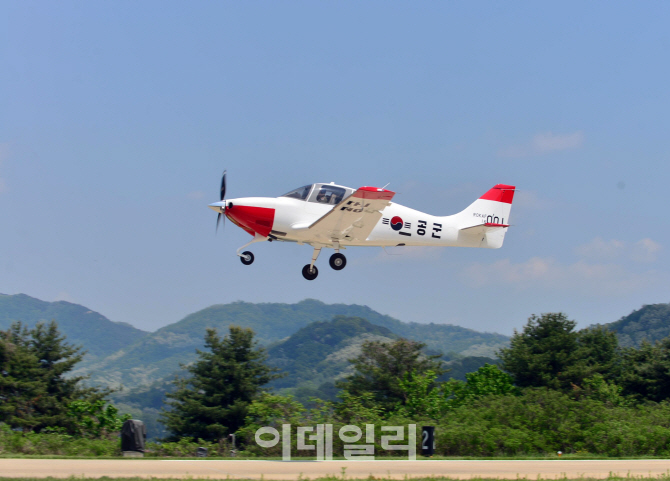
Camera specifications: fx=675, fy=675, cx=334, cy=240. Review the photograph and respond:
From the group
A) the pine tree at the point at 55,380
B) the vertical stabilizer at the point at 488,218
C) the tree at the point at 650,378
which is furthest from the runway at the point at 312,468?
the pine tree at the point at 55,380

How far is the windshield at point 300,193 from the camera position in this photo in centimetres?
2155

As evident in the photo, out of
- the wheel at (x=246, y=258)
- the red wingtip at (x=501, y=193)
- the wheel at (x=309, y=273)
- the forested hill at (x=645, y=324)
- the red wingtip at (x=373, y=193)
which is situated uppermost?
the forested hill at (x=645, y=324)

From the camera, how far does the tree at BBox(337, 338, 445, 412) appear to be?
3566 cm

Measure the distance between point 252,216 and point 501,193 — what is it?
10427mm

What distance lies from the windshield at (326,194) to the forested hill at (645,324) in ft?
393

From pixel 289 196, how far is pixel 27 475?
11641 millimetres

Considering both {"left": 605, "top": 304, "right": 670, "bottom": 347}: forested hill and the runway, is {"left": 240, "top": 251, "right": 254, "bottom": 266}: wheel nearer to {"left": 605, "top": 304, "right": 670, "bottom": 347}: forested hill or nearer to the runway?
the runway

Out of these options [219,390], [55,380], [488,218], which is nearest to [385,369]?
[219,390]

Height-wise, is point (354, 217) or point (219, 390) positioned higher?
point (354, 217)

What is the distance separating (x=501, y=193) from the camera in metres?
26.2

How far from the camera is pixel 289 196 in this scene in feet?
70.8

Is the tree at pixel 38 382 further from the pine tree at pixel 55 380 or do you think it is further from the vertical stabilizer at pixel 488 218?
the vertical stabilizer at pixel 488 218

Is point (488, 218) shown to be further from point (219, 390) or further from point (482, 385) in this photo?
point (219, 390)

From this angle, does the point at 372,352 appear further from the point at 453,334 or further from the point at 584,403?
the point at 453,334
